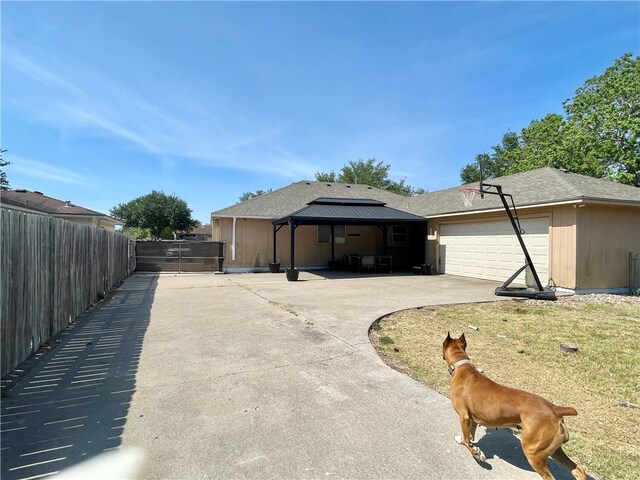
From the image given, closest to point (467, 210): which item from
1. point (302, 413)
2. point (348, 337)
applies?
point (348, 337)

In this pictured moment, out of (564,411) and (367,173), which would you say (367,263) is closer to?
(564,411)

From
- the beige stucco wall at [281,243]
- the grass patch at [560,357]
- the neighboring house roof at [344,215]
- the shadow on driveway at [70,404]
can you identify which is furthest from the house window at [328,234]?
the shadow on driveway at [70,404]

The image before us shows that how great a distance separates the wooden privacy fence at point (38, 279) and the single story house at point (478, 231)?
8.11 m

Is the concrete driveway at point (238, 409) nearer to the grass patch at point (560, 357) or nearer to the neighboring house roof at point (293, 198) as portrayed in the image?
the grass patch at point (560, 357)

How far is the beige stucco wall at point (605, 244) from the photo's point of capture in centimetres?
981

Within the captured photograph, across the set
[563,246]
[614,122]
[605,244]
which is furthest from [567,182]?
[614,122]

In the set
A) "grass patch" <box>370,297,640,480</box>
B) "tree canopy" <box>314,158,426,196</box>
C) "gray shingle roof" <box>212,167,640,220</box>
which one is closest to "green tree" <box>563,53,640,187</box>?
"gray shingle roof" <box>212,167,640,220</box>

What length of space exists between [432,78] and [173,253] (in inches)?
579

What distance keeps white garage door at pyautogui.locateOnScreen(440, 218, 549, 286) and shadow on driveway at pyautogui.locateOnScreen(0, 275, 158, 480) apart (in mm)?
11780

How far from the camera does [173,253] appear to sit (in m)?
17.0

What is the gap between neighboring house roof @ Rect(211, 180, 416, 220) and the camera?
16969 millimetres

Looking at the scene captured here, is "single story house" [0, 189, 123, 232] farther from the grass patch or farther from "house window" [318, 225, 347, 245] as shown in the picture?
the grass patch

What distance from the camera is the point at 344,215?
48.3 feet

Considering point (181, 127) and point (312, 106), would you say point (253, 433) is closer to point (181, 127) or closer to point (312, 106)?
point (181, 127)
